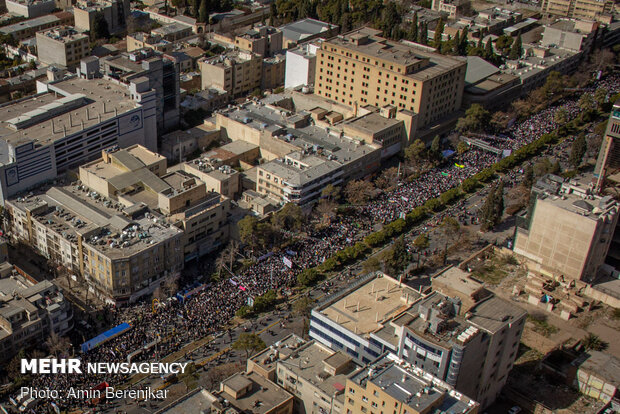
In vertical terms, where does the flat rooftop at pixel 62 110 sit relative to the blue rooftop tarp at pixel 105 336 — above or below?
above

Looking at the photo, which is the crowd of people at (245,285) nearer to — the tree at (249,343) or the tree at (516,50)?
the tree at (249,343)

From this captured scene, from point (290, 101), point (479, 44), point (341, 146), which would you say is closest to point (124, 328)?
point (341, 146)

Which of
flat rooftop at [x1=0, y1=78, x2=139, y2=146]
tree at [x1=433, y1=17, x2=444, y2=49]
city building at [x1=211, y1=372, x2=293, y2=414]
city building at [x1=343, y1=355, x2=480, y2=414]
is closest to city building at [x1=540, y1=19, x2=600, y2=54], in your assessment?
tree at [x1=433, y1=17, x2=444, y2=49]

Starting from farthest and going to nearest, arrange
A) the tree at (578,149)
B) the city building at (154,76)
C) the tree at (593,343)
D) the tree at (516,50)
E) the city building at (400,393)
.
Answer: the tree at (516,50) < the tree at (578,149) < the city building at (154,76) < the tree at (593,343) < the city building at (400,393)

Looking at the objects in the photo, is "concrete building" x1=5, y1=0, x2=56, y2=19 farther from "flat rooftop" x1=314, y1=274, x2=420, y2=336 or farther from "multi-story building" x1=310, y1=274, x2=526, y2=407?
"flat rooftop" x1=314, y1=274, x2=420, y2=336

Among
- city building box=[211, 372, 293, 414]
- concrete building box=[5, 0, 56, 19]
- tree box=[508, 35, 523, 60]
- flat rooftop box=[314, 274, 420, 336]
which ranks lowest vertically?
city building box=[211, 372, 293, 414]

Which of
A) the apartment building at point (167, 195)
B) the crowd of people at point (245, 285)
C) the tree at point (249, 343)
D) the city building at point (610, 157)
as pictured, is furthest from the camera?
the city building at point (610, 157)

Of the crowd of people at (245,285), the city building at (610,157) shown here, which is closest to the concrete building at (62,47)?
the crowd of people at (245,285)
